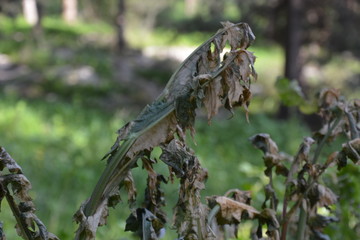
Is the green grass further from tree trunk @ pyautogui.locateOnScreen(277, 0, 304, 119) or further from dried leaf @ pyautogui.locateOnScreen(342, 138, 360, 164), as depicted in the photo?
dried leaf @ pyautogui.locateOnScreen(342, 138, 360, 164)

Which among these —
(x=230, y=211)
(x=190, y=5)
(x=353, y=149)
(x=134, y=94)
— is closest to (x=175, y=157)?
(x=230, y=211)

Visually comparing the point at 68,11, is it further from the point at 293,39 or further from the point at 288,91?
the point at 288,91

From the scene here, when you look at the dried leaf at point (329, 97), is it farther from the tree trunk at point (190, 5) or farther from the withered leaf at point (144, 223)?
the tree trunk at point (190, 5)

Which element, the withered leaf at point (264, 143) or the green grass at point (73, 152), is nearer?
the withered leaf at point (264, 143)

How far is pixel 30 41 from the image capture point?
58.4 feet

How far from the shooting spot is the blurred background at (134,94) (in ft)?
13.0

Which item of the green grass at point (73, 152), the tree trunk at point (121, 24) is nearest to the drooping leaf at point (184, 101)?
the green grass at point (73, 152)

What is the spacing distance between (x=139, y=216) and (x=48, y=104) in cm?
972

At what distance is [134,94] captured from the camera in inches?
526

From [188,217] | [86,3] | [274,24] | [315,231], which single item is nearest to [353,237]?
[315,231]

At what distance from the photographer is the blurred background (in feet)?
13.0

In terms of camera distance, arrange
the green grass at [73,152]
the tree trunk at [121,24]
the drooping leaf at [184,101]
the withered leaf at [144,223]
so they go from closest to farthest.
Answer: the drooping leaf at [184,101], the withered leaf at [144,223], the green grass at [73,152], the tree trunk at [121,24]

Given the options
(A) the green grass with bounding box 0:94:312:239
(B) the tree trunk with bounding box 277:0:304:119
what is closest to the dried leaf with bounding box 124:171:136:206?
(A) the green grass with bounding box 0:94:312:239

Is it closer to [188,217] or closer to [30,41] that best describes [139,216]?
[188,217]
